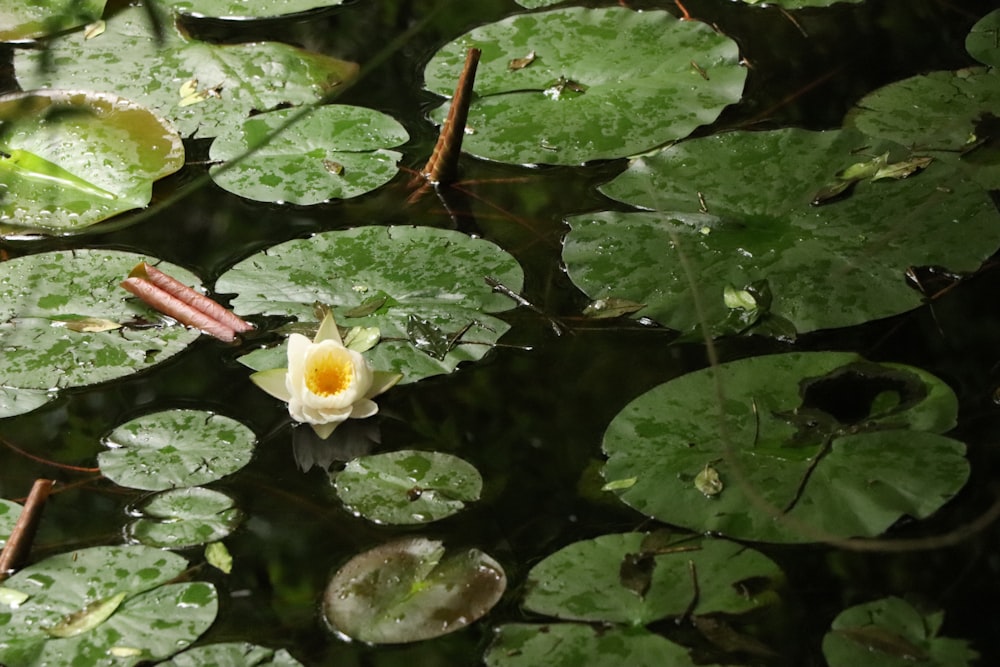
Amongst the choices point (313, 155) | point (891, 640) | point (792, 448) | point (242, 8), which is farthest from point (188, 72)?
point (891, 640)

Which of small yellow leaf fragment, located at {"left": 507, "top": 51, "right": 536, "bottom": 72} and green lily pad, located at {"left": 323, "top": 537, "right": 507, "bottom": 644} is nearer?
green lily pad, located at {"left": 323, "top": 537, "right": 507, "bottom": 644}

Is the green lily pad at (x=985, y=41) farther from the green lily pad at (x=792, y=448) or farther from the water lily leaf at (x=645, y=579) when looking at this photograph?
the water lily leaf at (x=645, y=579)

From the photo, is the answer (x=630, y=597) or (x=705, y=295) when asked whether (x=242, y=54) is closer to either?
(x=705, y=295)

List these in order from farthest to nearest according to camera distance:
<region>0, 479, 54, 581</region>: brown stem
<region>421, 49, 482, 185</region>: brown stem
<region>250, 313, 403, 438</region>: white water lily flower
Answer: <region>421, 49, 482, 185</region>: brown stem
<region>250, 313, 403, 438</region>: white water lily flower
<region>0, 479, 54, 581</region>: brown stem

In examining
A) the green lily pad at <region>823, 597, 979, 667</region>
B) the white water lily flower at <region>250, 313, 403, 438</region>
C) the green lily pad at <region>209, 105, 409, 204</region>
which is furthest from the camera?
the green lily pad at <region>209, 105, 409, 204</region>

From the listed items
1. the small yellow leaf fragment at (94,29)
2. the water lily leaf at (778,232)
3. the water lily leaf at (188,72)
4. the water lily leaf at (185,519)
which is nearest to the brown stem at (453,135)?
the water lily leaf at (778,232)

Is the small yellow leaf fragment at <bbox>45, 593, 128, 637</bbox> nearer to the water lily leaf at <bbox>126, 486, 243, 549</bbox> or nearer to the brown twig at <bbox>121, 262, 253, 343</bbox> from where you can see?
the water lily leaf at <bbox>126, 486, 243, 549</bbox>

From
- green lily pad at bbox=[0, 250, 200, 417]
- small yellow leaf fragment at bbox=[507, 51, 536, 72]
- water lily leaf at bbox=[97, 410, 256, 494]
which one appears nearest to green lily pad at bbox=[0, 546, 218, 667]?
water lily leaf at bbox=[97, 410, 256, 494]
